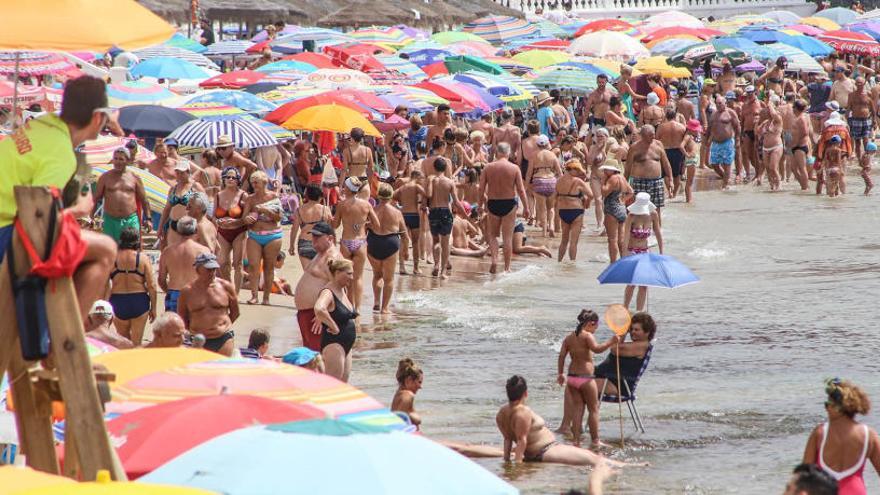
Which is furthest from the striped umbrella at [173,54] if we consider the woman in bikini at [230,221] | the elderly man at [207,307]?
the elderly man at [207,307]

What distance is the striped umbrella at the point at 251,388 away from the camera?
19.0ft

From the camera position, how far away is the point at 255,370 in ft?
19.7

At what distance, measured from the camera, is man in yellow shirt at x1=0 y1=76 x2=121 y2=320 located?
4969 mm

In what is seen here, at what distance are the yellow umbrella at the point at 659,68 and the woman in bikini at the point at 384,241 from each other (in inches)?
646

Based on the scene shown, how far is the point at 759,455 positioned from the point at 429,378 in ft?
10.0

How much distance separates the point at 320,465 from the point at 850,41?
3394cm

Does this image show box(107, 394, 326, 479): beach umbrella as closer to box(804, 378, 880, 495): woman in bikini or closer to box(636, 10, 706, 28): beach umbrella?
box(804, 378, 880, 495): woman in bikini

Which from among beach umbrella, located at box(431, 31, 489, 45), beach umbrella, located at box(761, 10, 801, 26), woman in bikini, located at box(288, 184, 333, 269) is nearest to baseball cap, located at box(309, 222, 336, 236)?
woman in bikini, located at box(288, 184, 333, 269)

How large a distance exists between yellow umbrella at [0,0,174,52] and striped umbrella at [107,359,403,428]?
132cm

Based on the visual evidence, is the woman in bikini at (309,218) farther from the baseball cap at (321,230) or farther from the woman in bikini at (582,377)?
the woman in bikini at (582,377)

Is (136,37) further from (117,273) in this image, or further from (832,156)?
(832,156)

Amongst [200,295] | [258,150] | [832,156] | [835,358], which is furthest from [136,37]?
[832,156]

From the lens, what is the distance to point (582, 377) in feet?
33.5

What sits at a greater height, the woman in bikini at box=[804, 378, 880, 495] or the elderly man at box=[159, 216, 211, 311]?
the elderly man at box=[159, 216, 211, 311]
